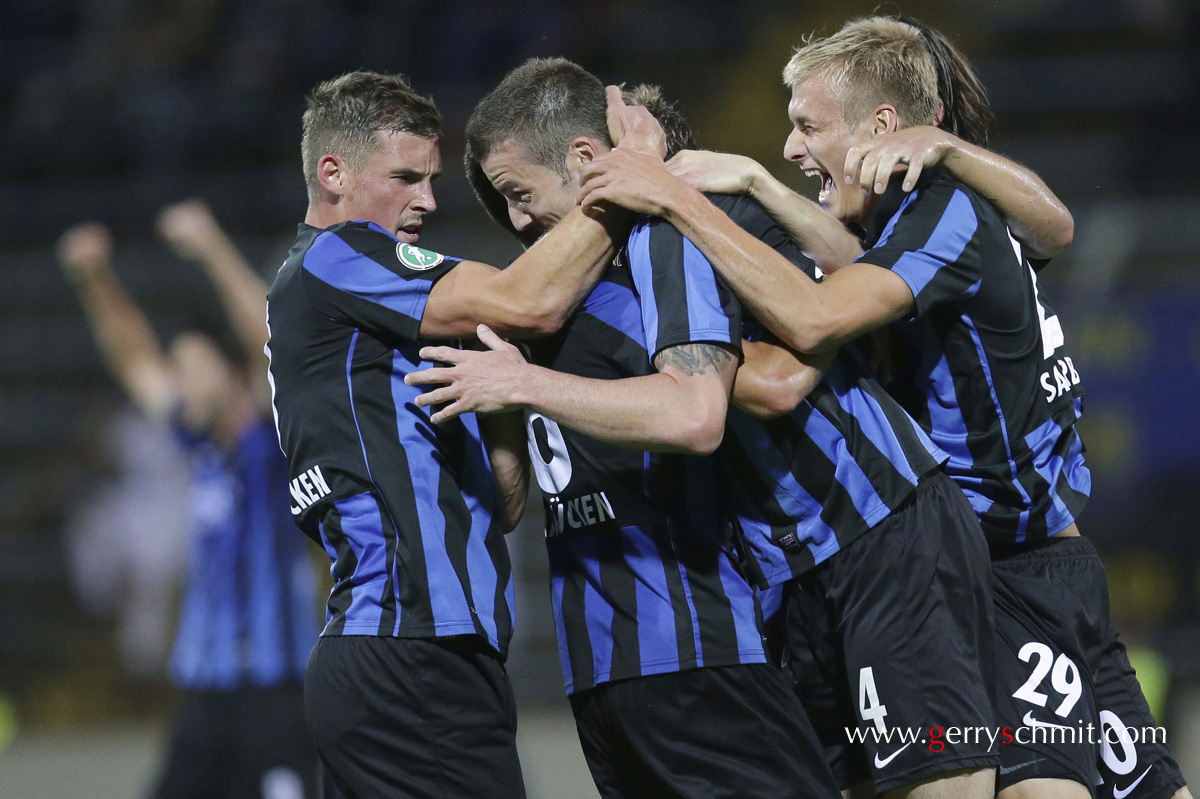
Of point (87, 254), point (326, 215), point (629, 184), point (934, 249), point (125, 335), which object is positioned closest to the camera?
point (629, 184)

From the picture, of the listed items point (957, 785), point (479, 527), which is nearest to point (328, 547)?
point (479, 527)

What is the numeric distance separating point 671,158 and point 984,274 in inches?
33.5

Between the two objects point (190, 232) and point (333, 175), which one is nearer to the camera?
point (333, 175)

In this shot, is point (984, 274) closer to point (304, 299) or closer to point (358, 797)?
point (304, 299)

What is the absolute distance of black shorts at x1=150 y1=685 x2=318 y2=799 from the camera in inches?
241

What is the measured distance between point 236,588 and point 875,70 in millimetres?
4474

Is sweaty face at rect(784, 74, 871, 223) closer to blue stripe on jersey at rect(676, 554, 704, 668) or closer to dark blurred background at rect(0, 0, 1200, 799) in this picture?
blue stripe on jersey at rect(676, 554, 704, 668)

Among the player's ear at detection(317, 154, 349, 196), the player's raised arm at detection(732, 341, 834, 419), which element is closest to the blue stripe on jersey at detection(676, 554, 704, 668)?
the player's raised arm at detection(732, 341, 834, 419)

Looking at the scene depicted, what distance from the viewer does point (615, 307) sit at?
3.13 meters

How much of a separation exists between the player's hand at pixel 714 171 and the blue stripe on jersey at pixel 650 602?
2.88 feet

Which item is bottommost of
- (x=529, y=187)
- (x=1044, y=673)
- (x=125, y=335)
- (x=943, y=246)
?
(x=1044, y=673)

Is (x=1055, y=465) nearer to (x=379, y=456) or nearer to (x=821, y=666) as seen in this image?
(x=821, y=666)

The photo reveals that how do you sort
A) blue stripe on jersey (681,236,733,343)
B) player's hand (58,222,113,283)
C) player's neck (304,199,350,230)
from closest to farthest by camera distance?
blue stripe on jersey (681,236,733,343) → player's neck (304,199,350,230) → player's hand (58,222,113,283)

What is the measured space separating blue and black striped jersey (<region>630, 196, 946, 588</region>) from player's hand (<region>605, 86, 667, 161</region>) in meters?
0.30
